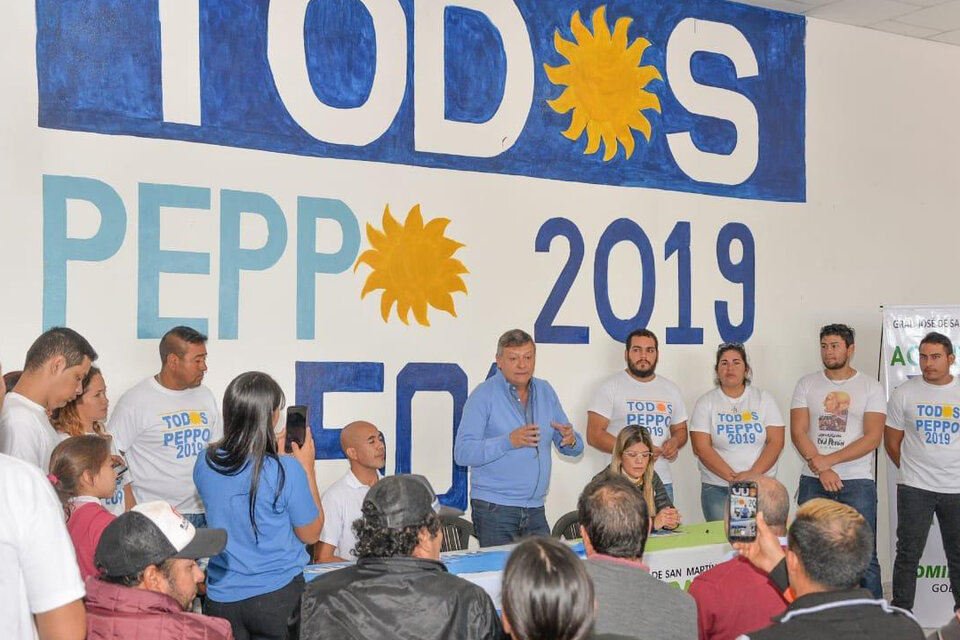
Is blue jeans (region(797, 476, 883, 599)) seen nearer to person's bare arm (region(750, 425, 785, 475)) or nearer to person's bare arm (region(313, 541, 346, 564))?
person's bare arm (region(750, 425, 785, 475))

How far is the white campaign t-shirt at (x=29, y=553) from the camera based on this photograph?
6.29ft

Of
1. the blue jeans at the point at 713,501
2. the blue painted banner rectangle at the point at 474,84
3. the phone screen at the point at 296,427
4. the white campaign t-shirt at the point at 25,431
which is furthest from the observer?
the blue jeans at the point at 713,501

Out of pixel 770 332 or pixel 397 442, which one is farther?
pixel 770 332

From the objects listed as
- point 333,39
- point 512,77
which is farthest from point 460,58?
point 333,39

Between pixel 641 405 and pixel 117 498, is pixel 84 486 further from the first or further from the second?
pixel 641 405

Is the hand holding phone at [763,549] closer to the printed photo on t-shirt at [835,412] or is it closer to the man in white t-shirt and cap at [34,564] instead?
the man in white t-shirt and cap at [34,564]

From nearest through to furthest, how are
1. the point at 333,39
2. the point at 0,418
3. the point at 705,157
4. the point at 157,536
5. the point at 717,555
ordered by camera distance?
the point at 157,536 → the point at 0,418 → the point at 717,555 → the point at 333,39 → the point at 705,157

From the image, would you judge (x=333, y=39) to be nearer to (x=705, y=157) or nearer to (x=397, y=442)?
(x=397, y=442)

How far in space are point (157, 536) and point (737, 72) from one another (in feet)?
18.0

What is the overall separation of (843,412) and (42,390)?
462 centimetres

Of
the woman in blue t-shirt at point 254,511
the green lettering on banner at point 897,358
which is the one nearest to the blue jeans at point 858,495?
the green lettering on banner at point 897,358

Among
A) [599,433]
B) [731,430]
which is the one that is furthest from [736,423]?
[599,433]

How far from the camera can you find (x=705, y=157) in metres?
6.57

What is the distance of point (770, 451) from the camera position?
19.5 feet
